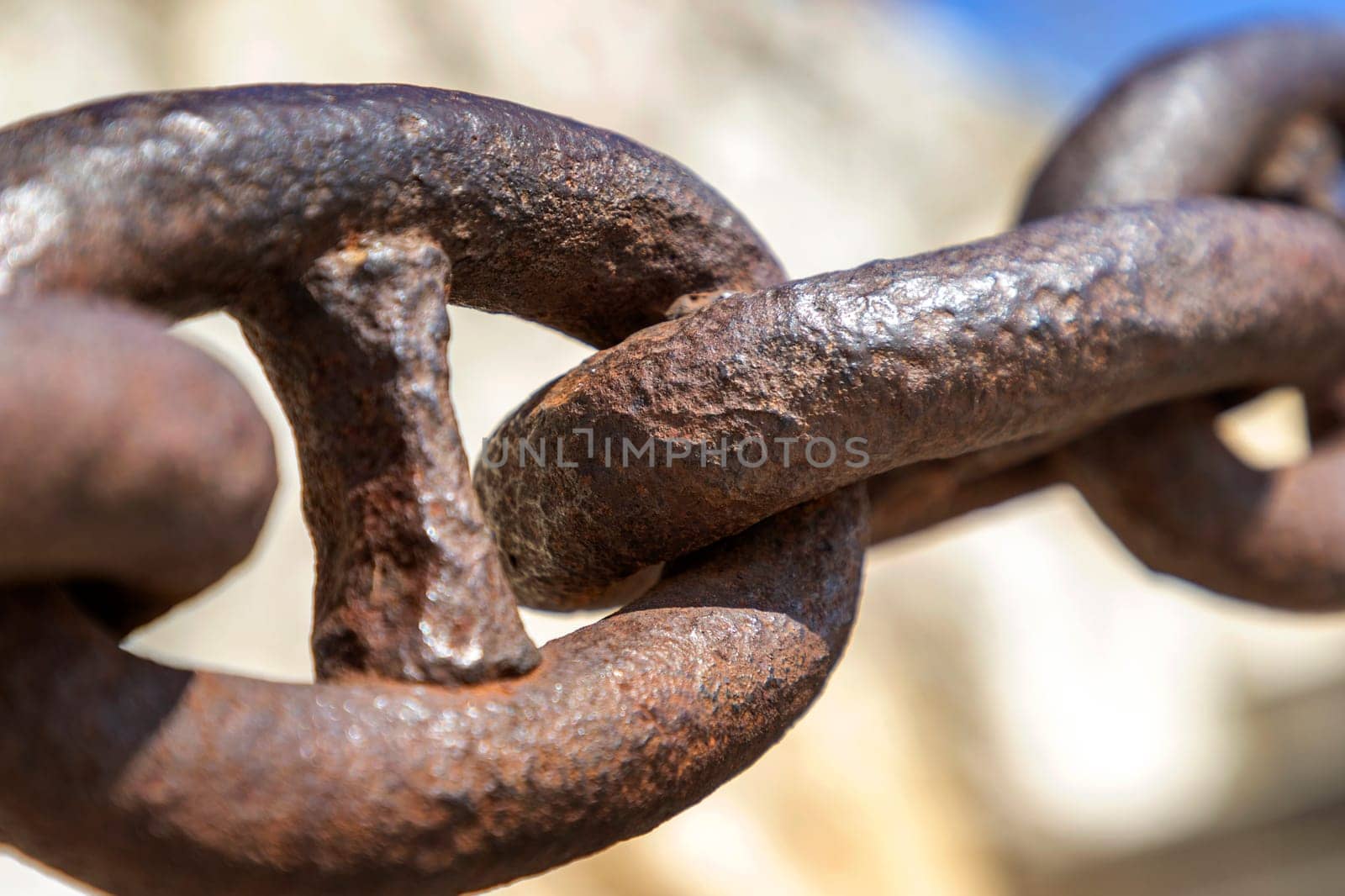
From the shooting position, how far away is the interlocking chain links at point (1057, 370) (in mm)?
684

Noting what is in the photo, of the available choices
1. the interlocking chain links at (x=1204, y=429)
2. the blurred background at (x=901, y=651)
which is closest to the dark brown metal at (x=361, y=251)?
the interlocking chain links at (x=1204, y=429)

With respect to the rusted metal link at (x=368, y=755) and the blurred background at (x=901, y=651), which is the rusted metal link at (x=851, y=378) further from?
the blurred background at (x=901, y=651)

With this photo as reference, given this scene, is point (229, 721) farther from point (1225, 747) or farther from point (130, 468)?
point (1225, 747)

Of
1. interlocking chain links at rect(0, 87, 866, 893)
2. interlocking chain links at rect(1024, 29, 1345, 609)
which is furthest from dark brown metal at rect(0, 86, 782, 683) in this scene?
interlocking chain links at rect(1024, 29, 1345, 609)

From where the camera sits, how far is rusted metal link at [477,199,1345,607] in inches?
26.7

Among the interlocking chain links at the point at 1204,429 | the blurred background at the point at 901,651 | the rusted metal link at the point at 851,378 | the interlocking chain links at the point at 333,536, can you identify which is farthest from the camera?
the blurred background at the point at 901,651

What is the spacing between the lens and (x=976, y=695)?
3121 millimetres

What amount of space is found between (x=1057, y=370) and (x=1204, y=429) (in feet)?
1.03

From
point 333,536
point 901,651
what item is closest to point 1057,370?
point 333,536

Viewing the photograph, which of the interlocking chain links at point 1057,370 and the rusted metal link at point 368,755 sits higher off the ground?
the interlocking chain links at point 1057,370

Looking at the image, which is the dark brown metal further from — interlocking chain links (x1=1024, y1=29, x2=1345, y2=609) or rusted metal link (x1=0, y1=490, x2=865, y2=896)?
interlocking chain links (x1=1024, y1=29, x2=1345, y2=609)

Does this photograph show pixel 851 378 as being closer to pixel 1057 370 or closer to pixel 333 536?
pixel 1057 370

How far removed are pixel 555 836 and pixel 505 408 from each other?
2.19m

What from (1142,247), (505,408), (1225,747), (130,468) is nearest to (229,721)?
(130,468)
